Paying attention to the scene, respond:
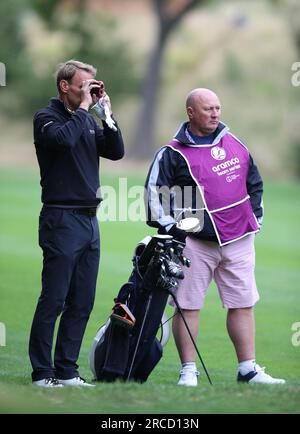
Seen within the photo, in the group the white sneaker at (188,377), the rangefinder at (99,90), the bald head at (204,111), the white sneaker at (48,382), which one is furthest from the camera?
the bald head at (204,111)

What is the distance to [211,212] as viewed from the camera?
750cm

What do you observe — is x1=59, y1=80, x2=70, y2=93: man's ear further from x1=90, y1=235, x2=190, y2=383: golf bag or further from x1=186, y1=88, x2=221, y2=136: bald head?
x1=90, y1=235, x2=190, y2=383: golf bag

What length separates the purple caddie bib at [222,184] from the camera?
24.6 feet

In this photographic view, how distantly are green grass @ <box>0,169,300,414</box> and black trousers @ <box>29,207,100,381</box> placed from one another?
0.26 metres

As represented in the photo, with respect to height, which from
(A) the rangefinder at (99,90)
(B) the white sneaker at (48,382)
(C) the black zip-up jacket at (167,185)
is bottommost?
(B) the white sneaker at (48,382)

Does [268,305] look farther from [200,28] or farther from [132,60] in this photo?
[200,28]

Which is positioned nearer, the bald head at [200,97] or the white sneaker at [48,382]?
the white sneaker at [48,382]

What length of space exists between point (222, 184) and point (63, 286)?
129 centimetres

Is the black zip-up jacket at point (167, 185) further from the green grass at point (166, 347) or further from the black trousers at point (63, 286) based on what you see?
the green grass at point (166, 347)

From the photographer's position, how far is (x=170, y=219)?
740 cm

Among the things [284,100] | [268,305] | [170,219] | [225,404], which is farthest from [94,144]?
[284,100]

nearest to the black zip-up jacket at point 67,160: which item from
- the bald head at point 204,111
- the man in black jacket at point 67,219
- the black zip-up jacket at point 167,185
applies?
the man in black jacket at point 67,219

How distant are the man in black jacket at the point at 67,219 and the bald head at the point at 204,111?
588 millimetres

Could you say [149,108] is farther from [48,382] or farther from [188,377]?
[48,382]
